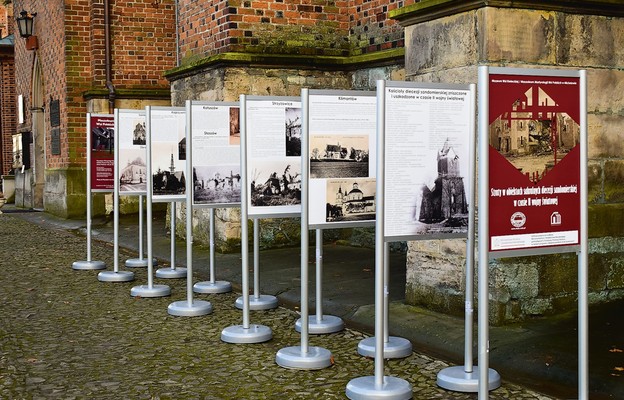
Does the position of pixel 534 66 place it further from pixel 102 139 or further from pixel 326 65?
pixel 102 139

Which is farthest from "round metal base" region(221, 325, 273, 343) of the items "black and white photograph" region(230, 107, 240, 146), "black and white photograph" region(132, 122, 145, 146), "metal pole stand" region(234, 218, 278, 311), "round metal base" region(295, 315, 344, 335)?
"black and white photograph" region(132, 122, 145, 146)

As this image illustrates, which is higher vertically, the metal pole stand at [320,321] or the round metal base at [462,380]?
the metal pole stand at [320,321]

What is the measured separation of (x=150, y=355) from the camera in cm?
562

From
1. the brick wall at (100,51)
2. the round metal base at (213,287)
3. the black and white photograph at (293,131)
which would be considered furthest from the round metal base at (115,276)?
the brick wall at (100,51)

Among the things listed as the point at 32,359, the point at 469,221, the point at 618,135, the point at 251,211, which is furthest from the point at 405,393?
the point at 618,135

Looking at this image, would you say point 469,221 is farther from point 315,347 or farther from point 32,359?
point 32,359

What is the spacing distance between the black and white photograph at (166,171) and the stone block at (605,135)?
3739 mm

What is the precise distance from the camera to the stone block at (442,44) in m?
6.16

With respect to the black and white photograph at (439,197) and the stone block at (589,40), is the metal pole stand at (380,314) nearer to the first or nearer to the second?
the black and white photograph at (439,197)

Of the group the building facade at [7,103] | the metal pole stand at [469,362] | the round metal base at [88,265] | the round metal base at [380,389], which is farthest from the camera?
the building facade at [7,103]

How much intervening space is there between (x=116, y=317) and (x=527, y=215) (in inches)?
157

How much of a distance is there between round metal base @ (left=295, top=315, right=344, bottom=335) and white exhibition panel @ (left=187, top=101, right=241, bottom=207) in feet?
Result: 4.71

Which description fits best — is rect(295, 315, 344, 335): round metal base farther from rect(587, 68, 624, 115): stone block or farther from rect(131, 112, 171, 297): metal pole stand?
rect(587, 68, 624, 115): stone block

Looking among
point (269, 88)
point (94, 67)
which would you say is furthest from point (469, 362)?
point (94, 67)
